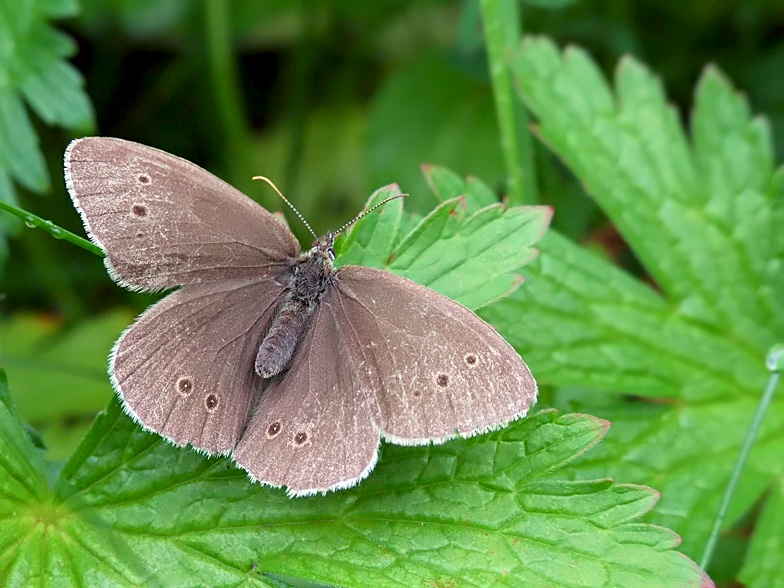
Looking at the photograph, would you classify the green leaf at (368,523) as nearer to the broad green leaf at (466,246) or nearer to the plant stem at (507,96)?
the broad green leaf at (466,246)

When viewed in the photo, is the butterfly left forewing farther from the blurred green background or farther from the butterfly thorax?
the blurred green background

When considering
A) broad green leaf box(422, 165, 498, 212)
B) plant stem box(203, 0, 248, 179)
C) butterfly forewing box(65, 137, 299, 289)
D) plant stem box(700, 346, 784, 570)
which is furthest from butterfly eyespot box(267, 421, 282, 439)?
plant stem box(203, 0, 248, 179)

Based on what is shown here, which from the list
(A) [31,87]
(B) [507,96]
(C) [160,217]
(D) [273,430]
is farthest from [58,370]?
(B) [507,96]

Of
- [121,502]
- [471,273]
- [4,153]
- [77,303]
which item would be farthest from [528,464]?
[77,303]

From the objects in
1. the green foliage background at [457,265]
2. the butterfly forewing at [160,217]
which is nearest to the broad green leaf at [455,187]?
the green foliage background at [457,265]

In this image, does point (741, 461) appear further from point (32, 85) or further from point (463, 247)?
point (32, 85)
